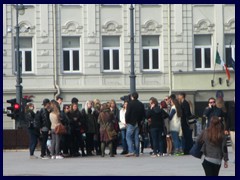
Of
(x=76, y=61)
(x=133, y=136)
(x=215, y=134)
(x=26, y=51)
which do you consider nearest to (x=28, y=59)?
(x=26, y=51)

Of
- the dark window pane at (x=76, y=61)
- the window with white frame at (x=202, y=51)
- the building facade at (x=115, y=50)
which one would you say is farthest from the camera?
the window with white frame at (x=202, y=51)

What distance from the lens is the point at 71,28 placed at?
5228cm

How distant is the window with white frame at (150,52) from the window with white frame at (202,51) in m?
2.14

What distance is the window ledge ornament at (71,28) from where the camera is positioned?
52125 millimetres

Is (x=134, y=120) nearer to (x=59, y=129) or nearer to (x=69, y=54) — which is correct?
(x=59, y=129)

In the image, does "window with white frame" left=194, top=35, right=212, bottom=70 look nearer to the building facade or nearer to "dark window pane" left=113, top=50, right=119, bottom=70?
the building facade

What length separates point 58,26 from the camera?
5203 cm

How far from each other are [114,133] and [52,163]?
2934 mm

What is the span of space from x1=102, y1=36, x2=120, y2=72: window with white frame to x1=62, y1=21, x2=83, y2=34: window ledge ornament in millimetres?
1447

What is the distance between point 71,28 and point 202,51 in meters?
7.16

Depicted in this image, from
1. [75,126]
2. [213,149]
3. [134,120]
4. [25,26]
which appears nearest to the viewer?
[213,149]

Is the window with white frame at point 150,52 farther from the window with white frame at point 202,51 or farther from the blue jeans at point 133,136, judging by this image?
the blue jeans at point 133,136

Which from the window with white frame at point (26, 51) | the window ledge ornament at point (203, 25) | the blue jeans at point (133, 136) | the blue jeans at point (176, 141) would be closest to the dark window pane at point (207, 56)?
the window ledge ornament at point (203, 25)
